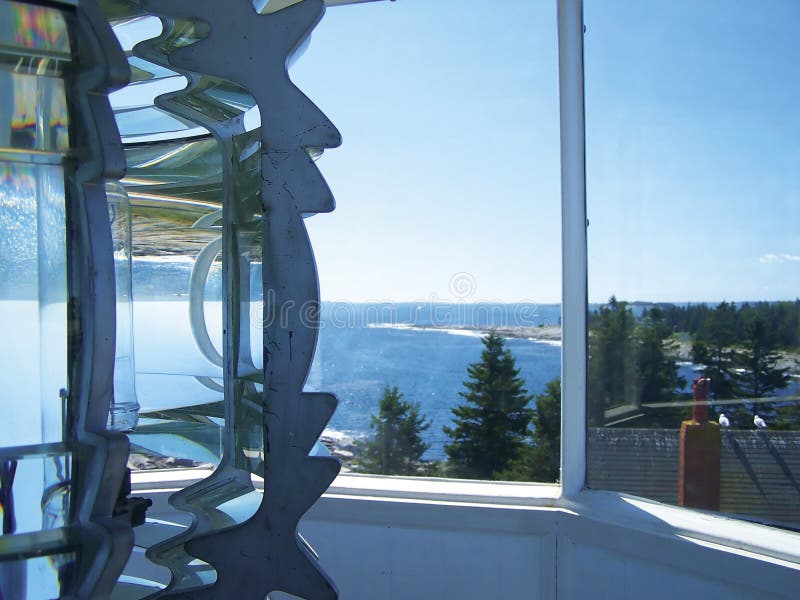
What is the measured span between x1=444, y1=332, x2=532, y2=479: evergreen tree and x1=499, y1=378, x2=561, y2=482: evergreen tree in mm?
31

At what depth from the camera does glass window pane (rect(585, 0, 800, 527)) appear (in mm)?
1549

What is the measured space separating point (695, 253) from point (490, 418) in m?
1.03

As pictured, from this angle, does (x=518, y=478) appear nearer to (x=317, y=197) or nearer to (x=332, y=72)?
(x=317, y=197)

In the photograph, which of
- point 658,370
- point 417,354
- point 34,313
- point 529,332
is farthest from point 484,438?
point 34,313

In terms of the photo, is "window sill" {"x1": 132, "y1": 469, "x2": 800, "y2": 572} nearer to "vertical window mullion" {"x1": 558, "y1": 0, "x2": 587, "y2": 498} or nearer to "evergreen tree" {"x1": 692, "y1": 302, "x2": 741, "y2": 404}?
"vertical window mullion" {"x1": 558, "y1": 0, "x2": 587, "y2": 498}

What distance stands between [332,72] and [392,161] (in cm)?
643

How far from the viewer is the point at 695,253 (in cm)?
→ 167

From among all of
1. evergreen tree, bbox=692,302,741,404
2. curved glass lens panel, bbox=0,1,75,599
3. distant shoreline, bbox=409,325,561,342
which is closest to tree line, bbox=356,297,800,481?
evergreen tree, bbox=692,302,741,404

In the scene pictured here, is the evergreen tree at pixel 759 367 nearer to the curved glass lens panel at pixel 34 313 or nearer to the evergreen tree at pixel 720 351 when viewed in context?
the evergreen tree at pixel 720 351

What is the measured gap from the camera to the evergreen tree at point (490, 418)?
2.16 m

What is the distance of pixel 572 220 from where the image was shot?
68.7 inches

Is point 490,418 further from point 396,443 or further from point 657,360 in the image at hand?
point 657,360

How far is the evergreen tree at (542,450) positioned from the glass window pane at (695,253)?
11.3 inches

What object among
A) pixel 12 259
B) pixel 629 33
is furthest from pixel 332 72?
pixel 12 259
